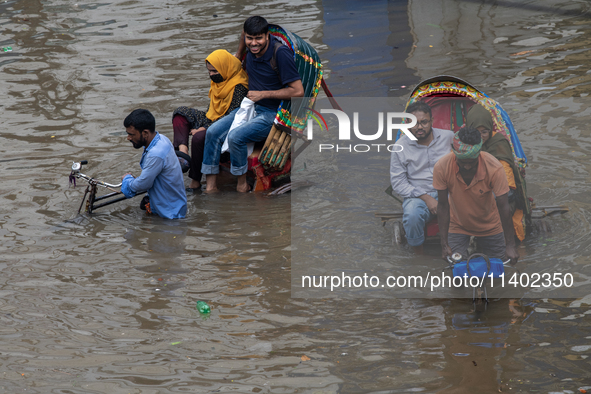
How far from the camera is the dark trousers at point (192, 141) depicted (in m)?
6.75

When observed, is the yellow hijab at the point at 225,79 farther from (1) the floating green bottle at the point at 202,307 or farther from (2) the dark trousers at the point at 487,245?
(2) the dark trousers at the point at 487,245

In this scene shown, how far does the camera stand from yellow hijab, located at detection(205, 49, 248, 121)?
22.0 ft

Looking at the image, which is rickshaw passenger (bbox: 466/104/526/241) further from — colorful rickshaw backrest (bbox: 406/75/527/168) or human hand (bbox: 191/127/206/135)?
human hand (bbox: 191/127/206/135)

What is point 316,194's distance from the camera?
6.39 meters

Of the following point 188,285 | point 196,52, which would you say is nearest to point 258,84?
point 188,285

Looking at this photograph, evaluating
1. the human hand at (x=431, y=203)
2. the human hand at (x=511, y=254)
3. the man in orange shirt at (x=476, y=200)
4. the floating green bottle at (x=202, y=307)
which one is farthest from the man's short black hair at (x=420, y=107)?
the floating green bottle at (x=202, y=307)

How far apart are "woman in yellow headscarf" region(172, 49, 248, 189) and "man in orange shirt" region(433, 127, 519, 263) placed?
3.05 meters

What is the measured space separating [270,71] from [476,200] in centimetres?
293

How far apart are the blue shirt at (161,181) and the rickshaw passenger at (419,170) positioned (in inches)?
84.6

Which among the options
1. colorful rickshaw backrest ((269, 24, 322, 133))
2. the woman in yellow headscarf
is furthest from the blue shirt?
colorful rickshaw backrest ((269, 24, 322, 133))

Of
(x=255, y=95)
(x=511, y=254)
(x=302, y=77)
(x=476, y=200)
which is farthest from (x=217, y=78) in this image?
(x=511, y=254)

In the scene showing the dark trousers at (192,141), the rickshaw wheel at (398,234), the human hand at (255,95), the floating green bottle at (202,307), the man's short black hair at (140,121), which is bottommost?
the floating green bottle at (202,307)

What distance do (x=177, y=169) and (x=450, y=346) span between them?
316cm

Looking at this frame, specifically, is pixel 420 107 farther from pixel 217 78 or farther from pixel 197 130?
pixel 197 130
